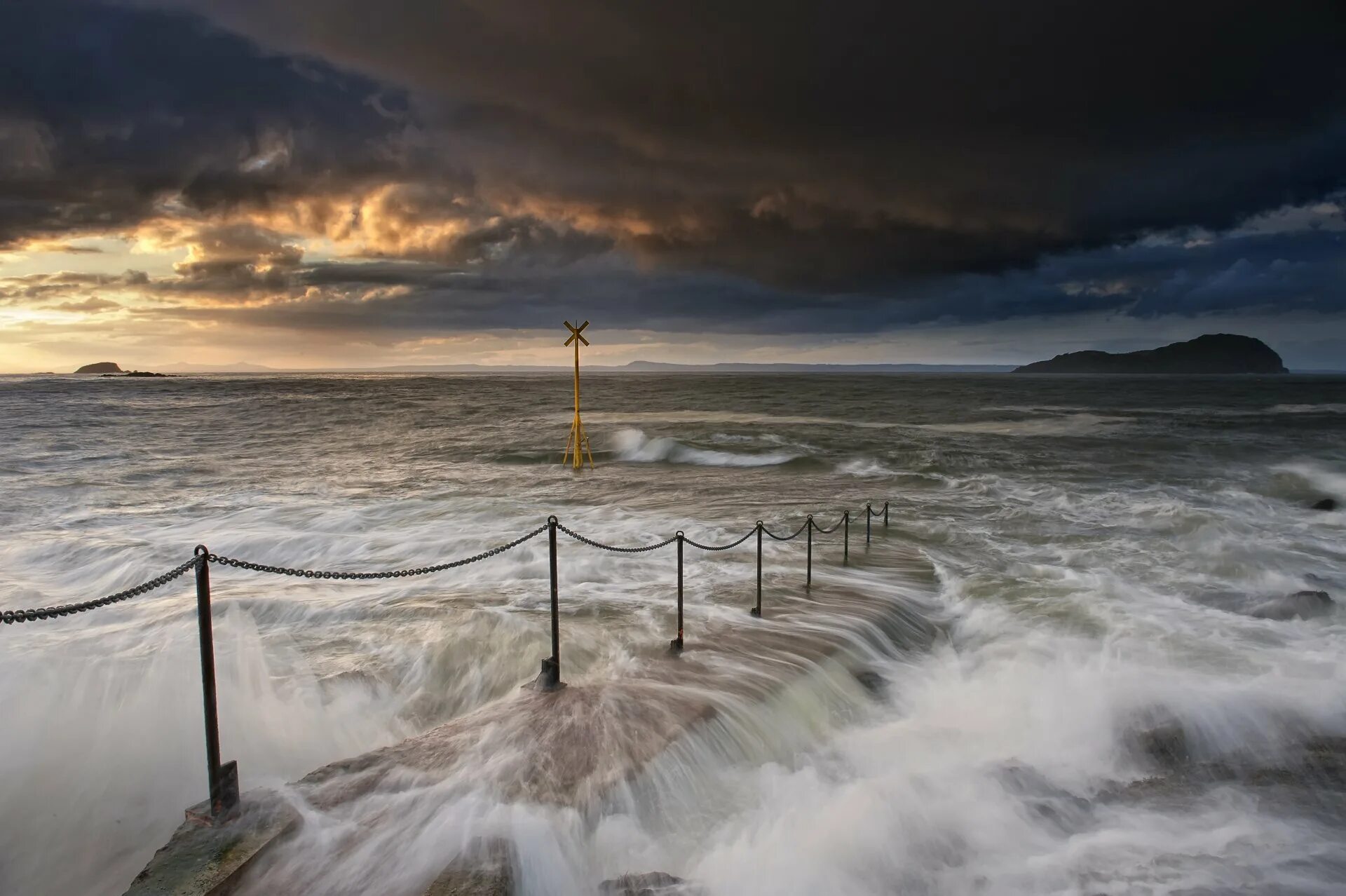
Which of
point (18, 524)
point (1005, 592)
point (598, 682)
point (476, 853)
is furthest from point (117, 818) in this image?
point (18, 524)

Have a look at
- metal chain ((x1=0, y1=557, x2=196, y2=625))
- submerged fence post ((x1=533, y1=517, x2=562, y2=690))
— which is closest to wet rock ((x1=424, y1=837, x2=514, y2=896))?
submerged fence post ((x1=533, y1=517, x2=562, y2=690))

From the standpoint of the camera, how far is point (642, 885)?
366cm

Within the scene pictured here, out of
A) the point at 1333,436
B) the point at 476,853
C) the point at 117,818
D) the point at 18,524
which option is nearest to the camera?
the point at 476,853

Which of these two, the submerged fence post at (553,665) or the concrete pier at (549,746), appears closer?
the concrete pier at (549,746)

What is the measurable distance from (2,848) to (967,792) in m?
6.29

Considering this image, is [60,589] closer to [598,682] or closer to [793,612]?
[598,682]

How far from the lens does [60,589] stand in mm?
9453

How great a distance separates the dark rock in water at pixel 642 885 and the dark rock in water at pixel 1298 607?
342 inches

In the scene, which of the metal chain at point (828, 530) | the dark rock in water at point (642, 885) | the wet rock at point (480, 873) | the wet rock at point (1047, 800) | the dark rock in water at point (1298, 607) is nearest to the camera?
the wet rock at point (480, 873)

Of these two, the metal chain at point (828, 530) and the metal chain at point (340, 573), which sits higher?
the metal chain at point (340, 573)

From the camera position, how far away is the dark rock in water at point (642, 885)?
11.9 ft

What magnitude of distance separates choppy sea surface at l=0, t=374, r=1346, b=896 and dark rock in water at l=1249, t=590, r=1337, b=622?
6cm

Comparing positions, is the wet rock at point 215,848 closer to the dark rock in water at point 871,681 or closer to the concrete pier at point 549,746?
the concrete pier at point 549,746

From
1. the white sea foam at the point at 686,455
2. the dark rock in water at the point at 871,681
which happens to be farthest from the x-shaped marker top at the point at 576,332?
the dark rock in water at the point at 871,681
